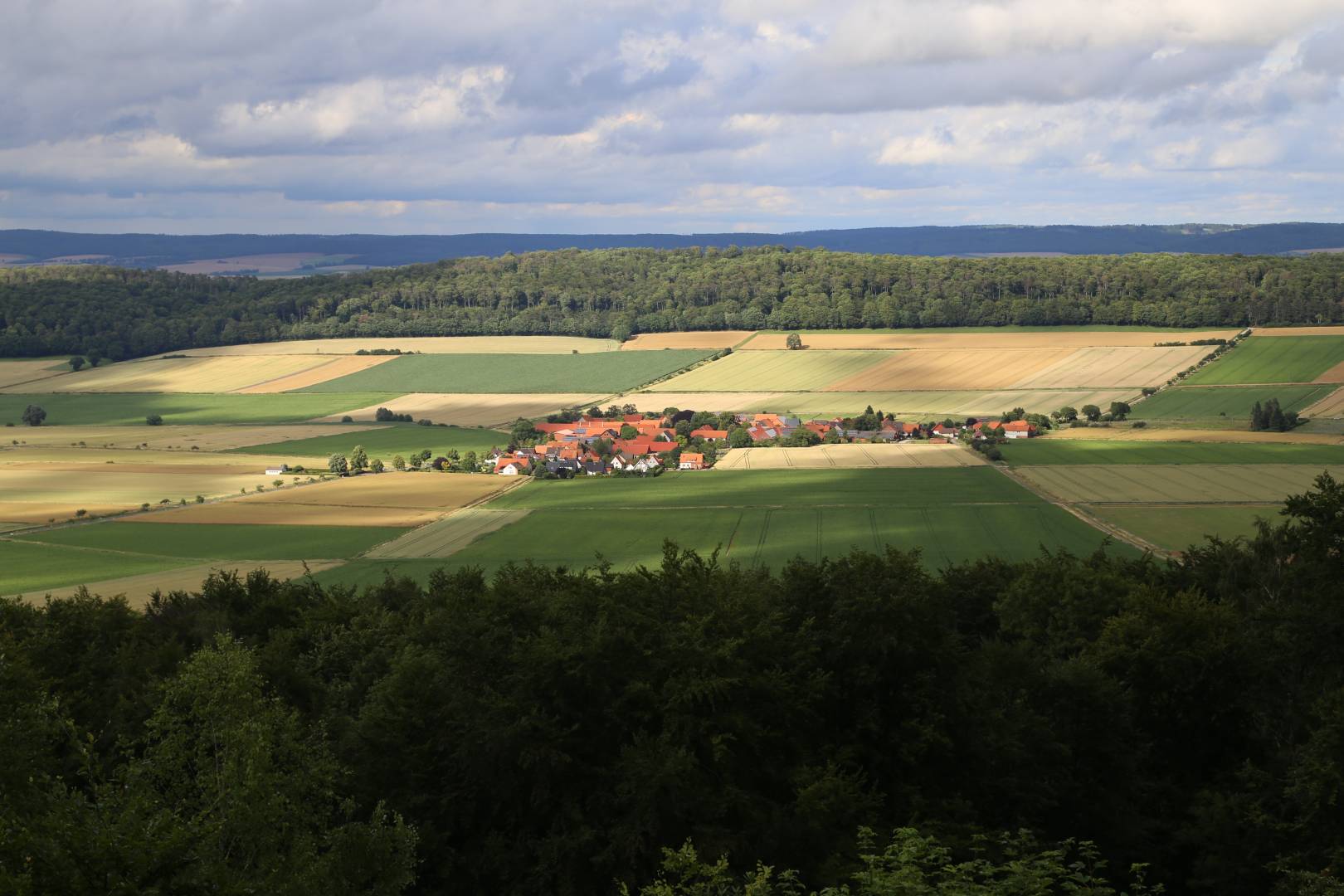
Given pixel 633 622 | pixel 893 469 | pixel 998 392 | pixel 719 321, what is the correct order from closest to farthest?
pixel 633 622 < pixel 893 469 < pixel 998 392 < pixel 719 321

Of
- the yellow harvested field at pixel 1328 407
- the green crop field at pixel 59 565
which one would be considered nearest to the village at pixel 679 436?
the yellow harvested field at pixel 1328 407

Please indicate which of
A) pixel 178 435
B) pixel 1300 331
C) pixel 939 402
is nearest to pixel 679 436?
pixel 939 402

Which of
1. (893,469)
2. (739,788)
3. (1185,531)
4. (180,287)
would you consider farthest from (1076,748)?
(180,287)

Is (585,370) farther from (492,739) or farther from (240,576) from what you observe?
(492,739)

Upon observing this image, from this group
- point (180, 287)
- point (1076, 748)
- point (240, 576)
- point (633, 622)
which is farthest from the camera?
point (180, 287)

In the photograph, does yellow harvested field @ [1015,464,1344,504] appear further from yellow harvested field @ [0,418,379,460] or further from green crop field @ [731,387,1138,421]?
yellow harvested field @ [0,418,379,460]
